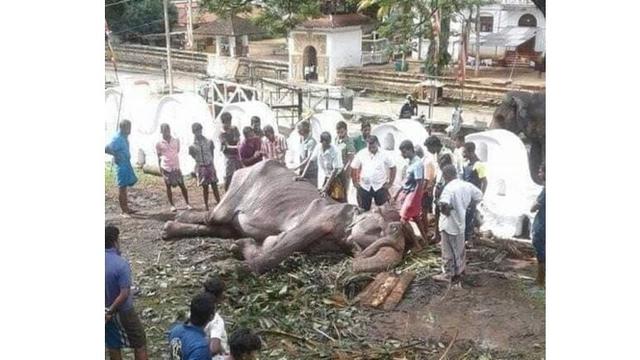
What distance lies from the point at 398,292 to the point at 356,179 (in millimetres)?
560

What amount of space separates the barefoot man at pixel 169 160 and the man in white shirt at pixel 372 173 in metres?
0.94

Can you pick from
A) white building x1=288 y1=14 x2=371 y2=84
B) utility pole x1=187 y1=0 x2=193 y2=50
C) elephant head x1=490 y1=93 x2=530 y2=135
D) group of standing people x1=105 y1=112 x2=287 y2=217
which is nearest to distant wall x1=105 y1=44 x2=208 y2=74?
utility pole x1=187 y1=0 x2=193 y2=50

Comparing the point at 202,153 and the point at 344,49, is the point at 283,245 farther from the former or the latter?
the point at 344,49

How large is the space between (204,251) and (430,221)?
3.85 ft

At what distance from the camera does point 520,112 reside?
4.11 meters

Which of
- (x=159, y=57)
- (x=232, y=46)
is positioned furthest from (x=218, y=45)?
(x=159, y=57)

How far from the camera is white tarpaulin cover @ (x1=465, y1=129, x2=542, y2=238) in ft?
13.4

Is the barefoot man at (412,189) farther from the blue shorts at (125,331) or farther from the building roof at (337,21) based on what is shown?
the blue shorts at (125,331)

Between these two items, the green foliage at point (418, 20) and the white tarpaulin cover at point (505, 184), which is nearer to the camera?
the white tarpaulin cover at point (505, 184)

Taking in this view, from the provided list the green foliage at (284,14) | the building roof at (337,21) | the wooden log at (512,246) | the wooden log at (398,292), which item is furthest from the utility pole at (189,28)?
the wooden log at (512,246)

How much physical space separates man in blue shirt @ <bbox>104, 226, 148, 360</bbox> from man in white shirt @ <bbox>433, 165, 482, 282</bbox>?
1.55m

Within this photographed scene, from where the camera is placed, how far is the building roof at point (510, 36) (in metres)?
4.15

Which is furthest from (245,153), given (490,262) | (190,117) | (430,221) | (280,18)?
(490,262)
